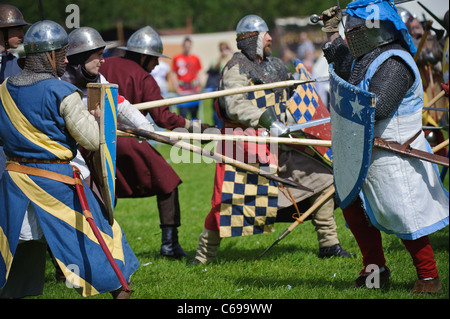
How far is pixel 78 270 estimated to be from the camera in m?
3.56

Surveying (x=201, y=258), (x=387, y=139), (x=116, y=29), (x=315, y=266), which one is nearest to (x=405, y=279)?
(x=315, y=266)

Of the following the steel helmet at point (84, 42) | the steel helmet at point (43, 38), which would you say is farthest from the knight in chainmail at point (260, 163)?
the steel helmet at point (43, 38)

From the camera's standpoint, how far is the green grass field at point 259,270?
167 inches

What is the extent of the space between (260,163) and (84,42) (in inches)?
63.2

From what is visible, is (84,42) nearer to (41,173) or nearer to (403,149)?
(41,173)

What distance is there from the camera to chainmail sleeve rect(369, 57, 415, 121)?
138 inches

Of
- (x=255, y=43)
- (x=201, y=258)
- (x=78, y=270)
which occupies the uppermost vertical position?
(x=255, y=43)

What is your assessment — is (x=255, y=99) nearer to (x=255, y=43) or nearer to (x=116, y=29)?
(x=255, y=43)

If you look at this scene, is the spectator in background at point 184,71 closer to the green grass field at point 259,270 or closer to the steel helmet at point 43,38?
the green grass field at point 259,270

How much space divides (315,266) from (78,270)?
80.1 inches

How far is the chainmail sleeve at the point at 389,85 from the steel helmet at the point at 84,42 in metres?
1.80

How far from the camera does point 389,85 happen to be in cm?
351

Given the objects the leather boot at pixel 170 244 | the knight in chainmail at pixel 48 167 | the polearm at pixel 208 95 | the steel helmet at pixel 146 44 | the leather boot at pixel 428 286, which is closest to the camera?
the knight in chainmail at pixel 48 167
